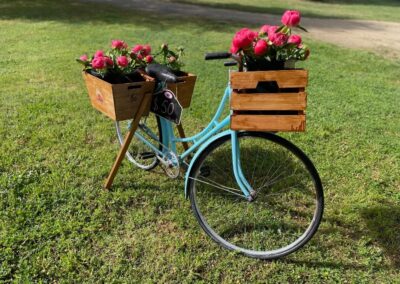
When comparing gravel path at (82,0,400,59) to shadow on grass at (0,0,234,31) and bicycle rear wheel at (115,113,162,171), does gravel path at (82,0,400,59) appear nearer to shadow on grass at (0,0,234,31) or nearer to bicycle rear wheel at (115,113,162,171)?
shadow on grass at (0,0,234,31)

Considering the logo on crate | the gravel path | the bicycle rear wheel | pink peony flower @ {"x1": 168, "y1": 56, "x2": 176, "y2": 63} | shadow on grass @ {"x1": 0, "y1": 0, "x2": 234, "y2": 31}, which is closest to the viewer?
the logo on crate

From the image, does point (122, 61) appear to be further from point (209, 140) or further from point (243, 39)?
point (243, 39)

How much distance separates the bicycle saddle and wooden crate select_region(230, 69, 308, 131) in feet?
2.21

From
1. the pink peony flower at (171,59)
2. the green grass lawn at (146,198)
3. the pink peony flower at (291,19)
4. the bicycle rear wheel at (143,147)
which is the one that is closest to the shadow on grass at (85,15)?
the green grass lawn at (146,198)

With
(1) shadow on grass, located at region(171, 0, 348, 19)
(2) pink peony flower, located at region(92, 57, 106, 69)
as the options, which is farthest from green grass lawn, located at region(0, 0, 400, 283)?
(1) shadow on grass, located at region(171, 0, 348, 19)

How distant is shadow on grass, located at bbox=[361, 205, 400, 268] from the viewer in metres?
2.66

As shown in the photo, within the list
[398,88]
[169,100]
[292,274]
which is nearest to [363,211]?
[292,274]

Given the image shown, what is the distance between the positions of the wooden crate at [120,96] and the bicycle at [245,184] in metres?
0.33

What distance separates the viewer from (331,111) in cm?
495

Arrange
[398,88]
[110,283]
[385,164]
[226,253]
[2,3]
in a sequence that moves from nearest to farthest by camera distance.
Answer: [110,283] < [226,253] < [385,164] < [398,88] < [2,3]

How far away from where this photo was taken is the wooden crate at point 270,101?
6.88 ft

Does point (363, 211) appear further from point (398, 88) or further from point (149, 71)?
point (398, 88)

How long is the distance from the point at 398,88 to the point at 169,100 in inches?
190

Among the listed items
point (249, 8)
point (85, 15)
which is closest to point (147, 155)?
point (85, 15)
